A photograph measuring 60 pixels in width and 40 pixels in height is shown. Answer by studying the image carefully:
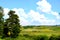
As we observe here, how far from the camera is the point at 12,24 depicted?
270ft

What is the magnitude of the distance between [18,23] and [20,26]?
1.19 meters

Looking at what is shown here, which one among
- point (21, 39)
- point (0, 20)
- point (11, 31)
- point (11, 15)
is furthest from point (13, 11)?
point (0, 20)

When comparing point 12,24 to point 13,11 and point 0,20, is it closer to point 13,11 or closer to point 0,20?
point 13,11

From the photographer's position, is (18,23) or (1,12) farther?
(1,12)

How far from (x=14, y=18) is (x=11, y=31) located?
429cm

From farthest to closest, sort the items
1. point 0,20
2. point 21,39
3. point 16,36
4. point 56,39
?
1. point 0,20
2. point 16,36
3. point 21,39
4. point 56,39

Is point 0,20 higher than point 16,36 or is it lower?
higher

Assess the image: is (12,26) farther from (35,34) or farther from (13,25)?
(35,34)

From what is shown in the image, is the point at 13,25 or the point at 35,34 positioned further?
the point at 35,34

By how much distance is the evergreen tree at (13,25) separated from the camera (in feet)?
266

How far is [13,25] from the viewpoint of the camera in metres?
81.6

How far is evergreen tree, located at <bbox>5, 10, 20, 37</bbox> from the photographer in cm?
8106

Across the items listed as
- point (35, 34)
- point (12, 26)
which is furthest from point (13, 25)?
point (35, 34)

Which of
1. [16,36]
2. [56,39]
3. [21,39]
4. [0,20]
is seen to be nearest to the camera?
[56,39]
